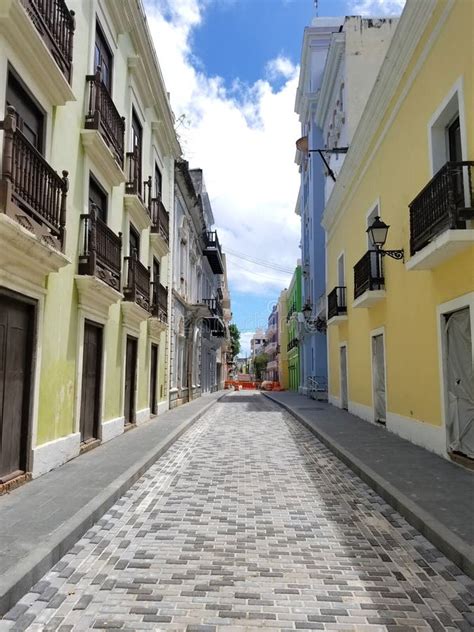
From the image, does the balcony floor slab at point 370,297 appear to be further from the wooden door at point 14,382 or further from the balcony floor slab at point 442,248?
the wooden door at point 14,382

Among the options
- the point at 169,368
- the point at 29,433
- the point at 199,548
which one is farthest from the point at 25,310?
the point at 169,368

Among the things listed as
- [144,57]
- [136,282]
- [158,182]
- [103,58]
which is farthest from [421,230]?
[158,182]

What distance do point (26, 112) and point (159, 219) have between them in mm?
8081

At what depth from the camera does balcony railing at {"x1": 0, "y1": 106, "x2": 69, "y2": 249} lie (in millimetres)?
5227

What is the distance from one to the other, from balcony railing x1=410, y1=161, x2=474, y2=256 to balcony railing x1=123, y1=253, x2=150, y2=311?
603 centimetres

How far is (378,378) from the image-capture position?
12.5 meters

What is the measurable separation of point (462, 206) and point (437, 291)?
1775 millimetres

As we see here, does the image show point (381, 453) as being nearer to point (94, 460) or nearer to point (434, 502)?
point (434, 502)

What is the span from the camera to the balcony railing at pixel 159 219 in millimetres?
13922

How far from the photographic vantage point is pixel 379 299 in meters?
11.5

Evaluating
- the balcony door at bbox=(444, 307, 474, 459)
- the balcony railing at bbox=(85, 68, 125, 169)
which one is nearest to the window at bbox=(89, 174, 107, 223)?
the balcony railing at bbox=(85, 68, 125, 169)

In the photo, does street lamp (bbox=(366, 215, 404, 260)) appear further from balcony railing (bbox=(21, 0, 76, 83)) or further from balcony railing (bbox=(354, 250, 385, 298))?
balcony railing (bbox=(21, 0, 76, 83))

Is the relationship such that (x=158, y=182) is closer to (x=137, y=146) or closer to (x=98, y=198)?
(x=137, y=146)

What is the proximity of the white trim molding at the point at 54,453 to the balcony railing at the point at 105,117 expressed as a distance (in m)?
4.97
